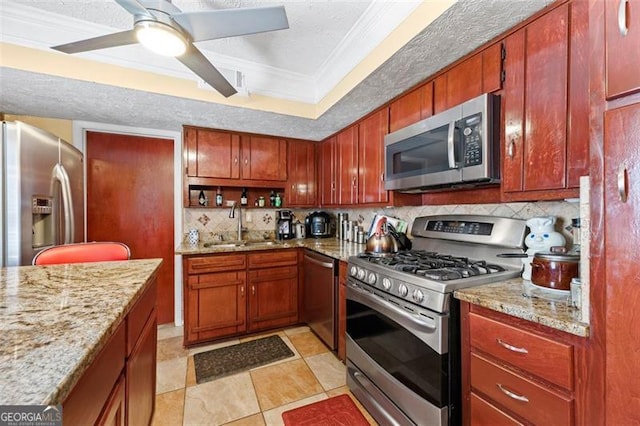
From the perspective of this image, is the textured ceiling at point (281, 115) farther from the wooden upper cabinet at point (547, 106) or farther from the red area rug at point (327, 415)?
Answer: the red area rug at point (327, 415)

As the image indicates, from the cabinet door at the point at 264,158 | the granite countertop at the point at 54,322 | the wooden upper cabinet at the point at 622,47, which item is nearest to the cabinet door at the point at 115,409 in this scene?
the granite countertop at the point at 54,322

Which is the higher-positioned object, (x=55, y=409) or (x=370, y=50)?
(x=370, y=50)

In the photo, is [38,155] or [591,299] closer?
[591,299]

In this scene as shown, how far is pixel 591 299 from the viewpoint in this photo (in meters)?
0.82

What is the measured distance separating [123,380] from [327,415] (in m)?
1.21

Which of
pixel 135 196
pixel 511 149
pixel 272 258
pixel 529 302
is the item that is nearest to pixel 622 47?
pixel 511 149

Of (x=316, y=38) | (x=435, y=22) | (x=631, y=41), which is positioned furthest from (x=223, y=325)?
(x=631, y=41)

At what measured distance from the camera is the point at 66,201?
6.97 ft

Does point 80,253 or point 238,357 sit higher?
point 80,253

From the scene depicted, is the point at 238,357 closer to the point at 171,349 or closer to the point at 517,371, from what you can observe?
the point at 171,349

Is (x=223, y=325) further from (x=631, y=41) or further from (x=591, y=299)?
(x=631, y=41)

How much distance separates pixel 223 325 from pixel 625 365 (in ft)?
8.64

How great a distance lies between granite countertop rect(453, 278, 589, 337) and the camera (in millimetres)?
869

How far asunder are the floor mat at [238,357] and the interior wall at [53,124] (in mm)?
2527
